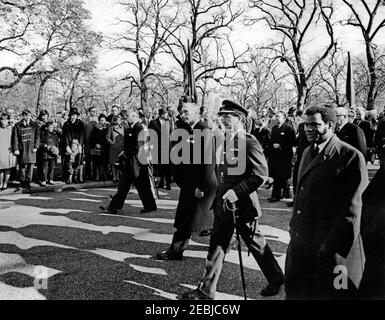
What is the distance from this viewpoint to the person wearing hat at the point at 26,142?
967 cm

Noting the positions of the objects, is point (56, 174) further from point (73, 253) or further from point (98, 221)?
point (73, 253)

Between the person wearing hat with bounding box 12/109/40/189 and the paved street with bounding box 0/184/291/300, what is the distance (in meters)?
2.35

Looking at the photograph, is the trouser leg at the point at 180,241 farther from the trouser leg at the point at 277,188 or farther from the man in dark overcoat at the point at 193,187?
the trouser leg at the point at 277,188

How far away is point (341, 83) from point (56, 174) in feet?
140

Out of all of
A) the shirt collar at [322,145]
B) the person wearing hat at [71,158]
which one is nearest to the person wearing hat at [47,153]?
the person wearing hat at [71,158]

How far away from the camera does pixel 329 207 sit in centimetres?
258

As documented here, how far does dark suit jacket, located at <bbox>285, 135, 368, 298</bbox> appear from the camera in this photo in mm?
2449

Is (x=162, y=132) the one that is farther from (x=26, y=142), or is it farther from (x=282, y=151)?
(x=26, y=142)

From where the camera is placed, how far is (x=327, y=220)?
2.59 m

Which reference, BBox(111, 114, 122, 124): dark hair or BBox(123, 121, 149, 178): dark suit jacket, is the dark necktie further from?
BBox(111, 114, 122, 124): dark hair

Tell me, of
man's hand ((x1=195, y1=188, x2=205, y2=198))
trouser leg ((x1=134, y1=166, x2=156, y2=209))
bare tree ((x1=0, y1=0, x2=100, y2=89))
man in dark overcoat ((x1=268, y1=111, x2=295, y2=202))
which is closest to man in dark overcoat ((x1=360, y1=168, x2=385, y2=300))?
man's hand ((x1=195, y1=188, x2=205, y2=198))

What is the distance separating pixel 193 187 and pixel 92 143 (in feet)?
22.8

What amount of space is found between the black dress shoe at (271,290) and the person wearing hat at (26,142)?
25.2ft
